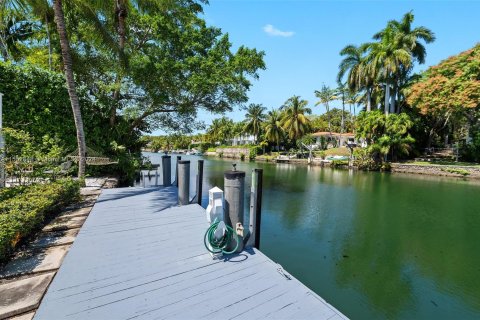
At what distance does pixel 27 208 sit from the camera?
13.9ft

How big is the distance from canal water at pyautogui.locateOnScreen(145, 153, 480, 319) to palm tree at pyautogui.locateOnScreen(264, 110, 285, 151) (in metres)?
34.4

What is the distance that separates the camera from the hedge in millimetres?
3402

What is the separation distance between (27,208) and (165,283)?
2.91m

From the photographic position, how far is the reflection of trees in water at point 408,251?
16.5 feet

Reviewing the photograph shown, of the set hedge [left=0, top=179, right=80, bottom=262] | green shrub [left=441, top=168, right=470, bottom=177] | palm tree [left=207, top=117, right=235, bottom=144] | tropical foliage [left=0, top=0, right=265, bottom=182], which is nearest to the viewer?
hedge [left=0, top=179, right=80, bottom=262]

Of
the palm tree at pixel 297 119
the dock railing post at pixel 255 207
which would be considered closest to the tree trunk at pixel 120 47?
the dock railing post at pixel 255 207

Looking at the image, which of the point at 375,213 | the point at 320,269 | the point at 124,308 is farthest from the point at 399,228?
the point at 124,308

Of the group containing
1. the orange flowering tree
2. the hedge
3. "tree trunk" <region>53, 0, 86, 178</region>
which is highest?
the orange flowering tree

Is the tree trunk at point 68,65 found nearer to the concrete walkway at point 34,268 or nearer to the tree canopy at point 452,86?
the concrete walkway at point 34,268

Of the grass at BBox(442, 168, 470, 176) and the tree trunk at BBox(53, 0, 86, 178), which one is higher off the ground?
the tree trunk at BBox(53, 0, 86, 178)

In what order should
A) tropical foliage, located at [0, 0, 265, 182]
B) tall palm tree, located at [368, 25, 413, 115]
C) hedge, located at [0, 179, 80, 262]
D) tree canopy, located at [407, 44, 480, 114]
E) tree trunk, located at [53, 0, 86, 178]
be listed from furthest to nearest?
tall palm tree, located at [368, 25, 413, 115], tree canopy, located at [407, 44, 480, 114], tropical foliage, located at [0, 0, 265, 182], tree trunk, located at [53, 0, 86, 178], hedge, located at [0, 179, 80, 262]

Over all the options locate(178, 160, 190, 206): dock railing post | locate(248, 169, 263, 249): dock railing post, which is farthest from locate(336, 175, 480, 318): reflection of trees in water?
locate(178, 160, 190, 206): dock railing post

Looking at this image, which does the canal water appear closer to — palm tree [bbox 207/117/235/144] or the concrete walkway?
the concrete walkway

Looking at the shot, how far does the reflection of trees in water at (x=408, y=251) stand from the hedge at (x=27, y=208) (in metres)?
5.58
